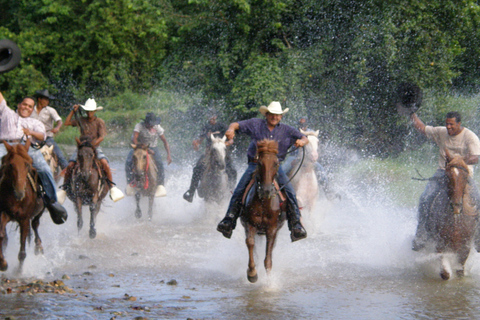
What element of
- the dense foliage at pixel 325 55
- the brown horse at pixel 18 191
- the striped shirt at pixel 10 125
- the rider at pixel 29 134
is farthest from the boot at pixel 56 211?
the dense foliage at pixel 325 55

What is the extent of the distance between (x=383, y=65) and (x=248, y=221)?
12.0 meters

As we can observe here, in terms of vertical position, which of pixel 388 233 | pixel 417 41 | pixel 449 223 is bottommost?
pixel 388 233

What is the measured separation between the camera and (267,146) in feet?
30.3

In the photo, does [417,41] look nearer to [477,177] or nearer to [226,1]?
[477,177]

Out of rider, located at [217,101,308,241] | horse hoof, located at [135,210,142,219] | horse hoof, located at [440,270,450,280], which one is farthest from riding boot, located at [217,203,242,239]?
horse hoof, located at [135,210,142,219]

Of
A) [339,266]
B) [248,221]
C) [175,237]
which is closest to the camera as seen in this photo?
[248,221]

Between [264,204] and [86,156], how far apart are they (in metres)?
4.43

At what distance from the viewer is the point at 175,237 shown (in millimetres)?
14047

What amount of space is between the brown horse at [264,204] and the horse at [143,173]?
613cm

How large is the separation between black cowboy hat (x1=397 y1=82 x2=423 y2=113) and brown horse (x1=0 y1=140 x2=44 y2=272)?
5571mm

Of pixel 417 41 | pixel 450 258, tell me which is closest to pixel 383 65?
pixel 417 41

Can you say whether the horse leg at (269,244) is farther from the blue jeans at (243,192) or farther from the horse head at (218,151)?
the horse head at (218,151)

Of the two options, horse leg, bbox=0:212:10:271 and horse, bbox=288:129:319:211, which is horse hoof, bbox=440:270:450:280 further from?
horse leg, bbox=0:212:10:271

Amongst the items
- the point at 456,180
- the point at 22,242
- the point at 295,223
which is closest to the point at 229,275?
the point at 295,223
